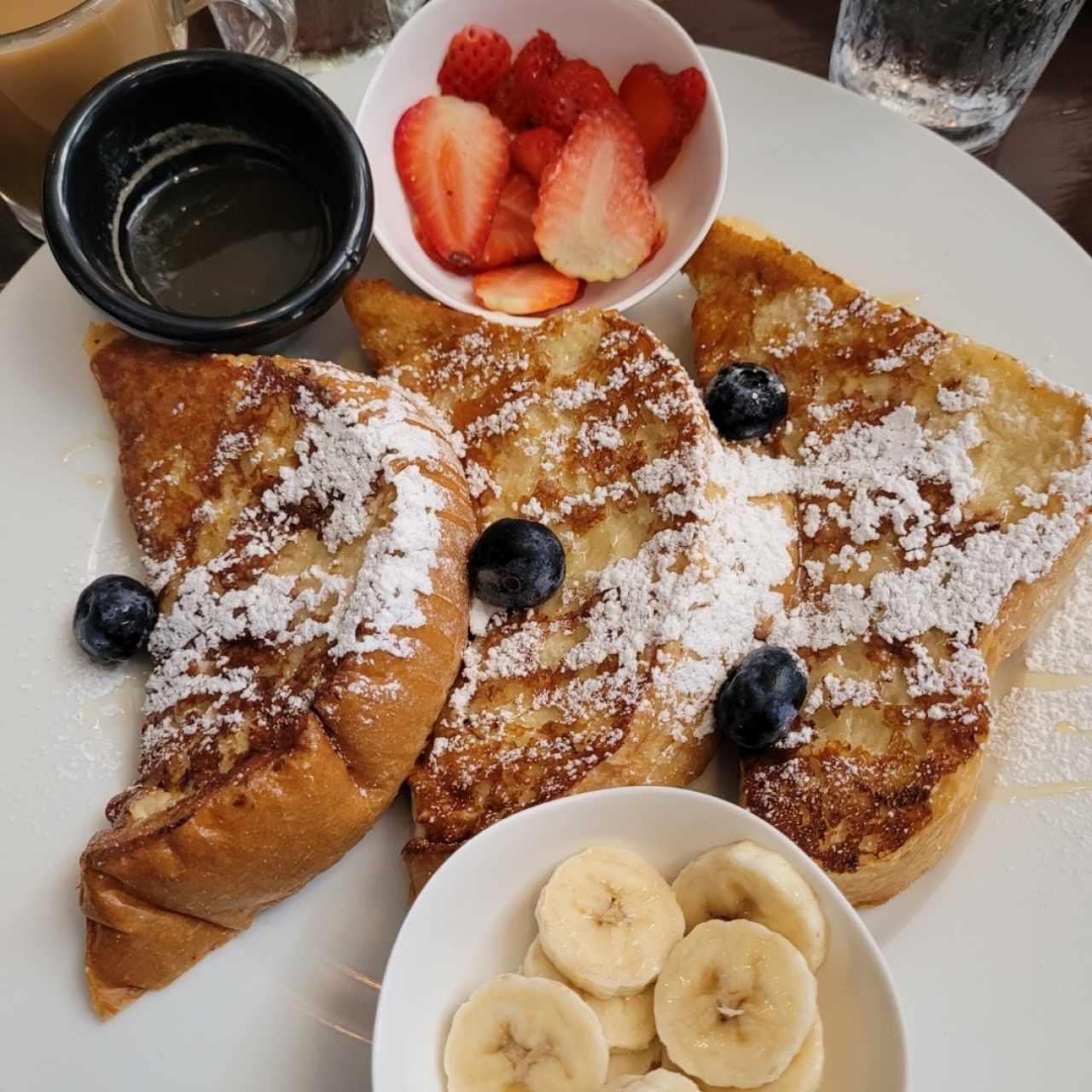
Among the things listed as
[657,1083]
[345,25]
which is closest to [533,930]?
[657,1083]

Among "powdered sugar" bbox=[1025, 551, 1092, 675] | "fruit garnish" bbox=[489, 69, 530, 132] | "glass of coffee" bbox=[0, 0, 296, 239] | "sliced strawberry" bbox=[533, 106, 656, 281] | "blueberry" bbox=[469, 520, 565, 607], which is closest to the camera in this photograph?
"blueberry" bbox=[469, 520, 565, 607]

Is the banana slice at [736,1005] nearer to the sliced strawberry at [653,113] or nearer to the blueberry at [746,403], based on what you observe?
the blueberry at [746,403]

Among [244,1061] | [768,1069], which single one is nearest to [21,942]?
[244,1061]

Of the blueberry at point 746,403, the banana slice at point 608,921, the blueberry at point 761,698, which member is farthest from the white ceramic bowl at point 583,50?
the banana slice at point 608,921

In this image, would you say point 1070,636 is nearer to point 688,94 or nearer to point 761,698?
point 761,698

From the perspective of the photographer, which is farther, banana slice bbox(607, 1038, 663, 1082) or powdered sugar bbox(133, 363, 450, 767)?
powdered sugar bbox(133, 363, 450, 767)

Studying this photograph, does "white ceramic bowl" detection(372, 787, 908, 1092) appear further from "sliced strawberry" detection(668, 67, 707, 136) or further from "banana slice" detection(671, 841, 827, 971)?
"sliced strawberry" detection(668, 67, 707, 136)

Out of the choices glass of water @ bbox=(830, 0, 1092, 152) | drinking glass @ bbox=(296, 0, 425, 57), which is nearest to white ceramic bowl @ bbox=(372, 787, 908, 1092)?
glass of water @ bbox=(830, 0, 1092, 152)
